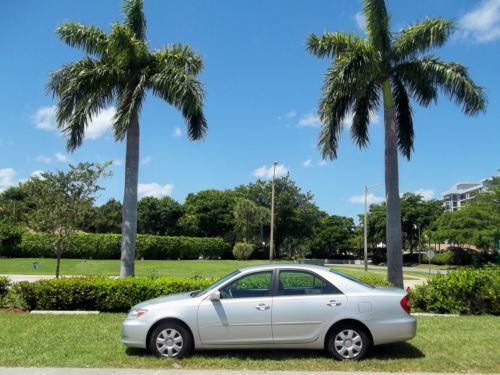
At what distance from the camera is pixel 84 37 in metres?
15.5

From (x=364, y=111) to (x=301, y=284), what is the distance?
11.3 m

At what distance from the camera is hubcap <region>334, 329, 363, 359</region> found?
7254 millimetres

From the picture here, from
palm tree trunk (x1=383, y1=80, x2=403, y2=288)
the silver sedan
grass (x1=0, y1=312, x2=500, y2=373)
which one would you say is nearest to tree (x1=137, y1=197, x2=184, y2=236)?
palm tree trunk (x1=383, y1=80, x2=403, y2=288)

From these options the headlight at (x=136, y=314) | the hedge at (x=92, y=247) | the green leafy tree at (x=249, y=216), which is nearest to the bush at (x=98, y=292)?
the headlight at (x=136, y=314)

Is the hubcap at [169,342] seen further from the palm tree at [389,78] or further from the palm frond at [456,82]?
the palm frond at [456,82]

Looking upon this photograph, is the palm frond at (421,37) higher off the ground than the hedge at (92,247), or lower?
higher

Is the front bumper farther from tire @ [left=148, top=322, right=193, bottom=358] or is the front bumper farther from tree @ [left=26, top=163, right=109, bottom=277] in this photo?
tree @ [left=26, top=163, right=109, bottom=277]

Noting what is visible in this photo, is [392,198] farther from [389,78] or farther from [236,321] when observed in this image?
[236,321]

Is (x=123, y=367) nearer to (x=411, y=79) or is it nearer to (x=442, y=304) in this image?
(x=442, y=304)

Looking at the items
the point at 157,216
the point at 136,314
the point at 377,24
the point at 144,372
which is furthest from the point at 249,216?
the point at 144,372

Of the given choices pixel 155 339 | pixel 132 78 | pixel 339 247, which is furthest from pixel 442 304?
pixel 339 247

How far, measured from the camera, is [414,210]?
240 feet

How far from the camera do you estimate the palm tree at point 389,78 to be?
15047mm

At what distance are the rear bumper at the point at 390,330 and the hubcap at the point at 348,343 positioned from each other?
24cm
